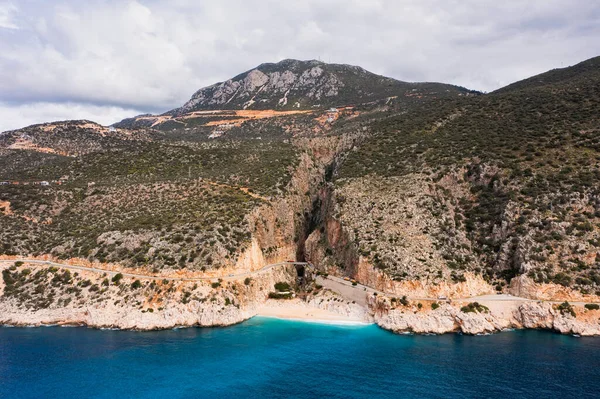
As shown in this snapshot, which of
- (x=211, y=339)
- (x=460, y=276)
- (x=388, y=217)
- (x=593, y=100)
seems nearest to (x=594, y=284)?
(x=460, y=276)

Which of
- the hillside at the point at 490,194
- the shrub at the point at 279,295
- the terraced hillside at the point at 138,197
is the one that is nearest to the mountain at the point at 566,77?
the hillside at the point at 490,194

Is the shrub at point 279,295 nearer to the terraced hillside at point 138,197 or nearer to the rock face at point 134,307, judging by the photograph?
the rock face at point 134,307

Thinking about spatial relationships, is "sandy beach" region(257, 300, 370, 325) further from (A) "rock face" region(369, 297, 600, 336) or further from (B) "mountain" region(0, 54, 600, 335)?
(A) "rock face" region(369, 297, 600, 336)

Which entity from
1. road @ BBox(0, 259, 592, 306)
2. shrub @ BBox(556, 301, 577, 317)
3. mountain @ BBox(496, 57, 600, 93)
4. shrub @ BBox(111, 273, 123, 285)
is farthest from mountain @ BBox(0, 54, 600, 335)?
mountain @ BBox(496, 57, 600, 93)

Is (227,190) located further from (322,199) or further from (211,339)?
(211,339)

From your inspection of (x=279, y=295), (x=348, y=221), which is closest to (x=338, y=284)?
(x=279, y=295)
